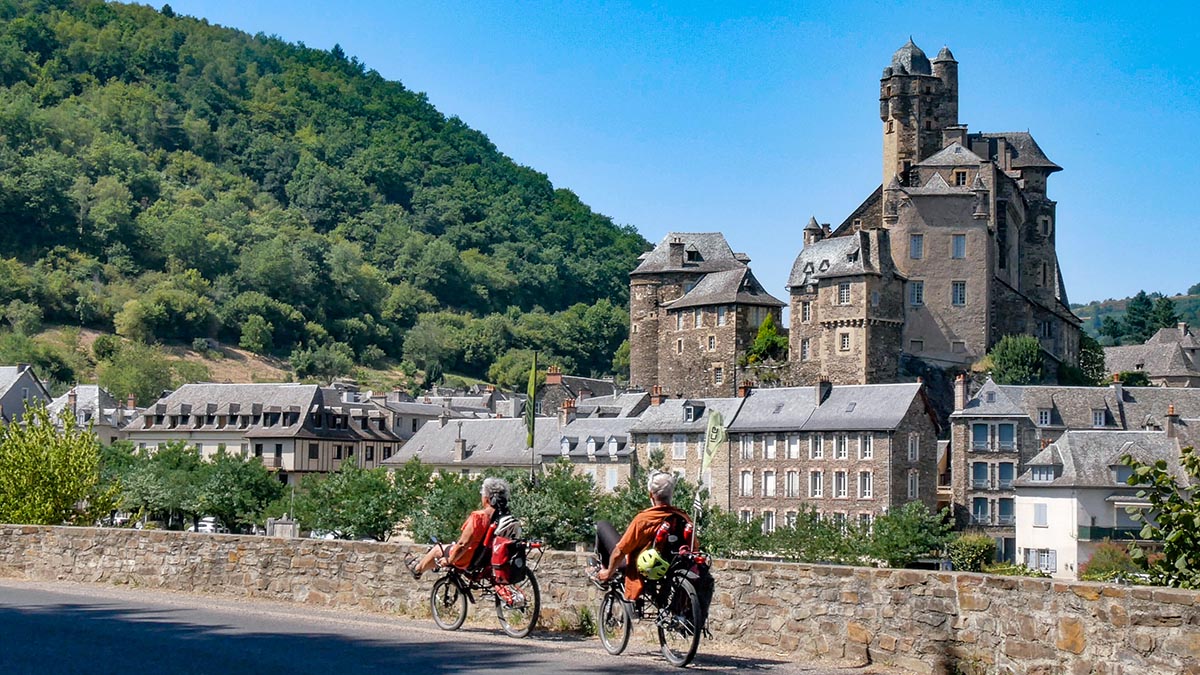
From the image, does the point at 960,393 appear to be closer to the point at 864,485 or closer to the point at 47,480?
the point at 864,485

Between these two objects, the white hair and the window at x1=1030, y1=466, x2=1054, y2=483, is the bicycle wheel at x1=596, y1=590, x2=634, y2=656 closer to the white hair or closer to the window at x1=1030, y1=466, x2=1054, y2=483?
the white hair

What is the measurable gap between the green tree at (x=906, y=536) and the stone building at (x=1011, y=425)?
8.91 metres

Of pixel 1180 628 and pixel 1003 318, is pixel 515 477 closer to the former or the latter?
pixel 1003 318

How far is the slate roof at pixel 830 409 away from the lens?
7294 cm

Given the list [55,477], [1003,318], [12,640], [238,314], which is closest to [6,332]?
[238,314]

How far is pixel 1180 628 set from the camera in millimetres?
10914

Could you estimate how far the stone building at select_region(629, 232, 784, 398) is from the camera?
90.8 meters

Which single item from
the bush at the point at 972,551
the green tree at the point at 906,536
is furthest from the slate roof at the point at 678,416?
the green tree at the point at 906,536

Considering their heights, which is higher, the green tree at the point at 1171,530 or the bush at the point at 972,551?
the green tree at the point at 1171,530

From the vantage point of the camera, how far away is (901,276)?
85188mm

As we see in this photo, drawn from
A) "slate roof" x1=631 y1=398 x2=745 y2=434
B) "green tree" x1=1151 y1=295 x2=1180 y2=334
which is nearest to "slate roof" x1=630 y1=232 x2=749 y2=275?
"slate roof" x1=631 y1=398 x2=745 y2=434

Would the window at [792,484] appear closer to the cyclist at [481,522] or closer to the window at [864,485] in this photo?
the window at [864,485]

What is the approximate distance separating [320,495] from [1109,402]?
129 feet

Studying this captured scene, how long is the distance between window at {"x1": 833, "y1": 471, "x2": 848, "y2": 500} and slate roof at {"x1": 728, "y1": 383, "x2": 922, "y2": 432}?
84.3 inches
